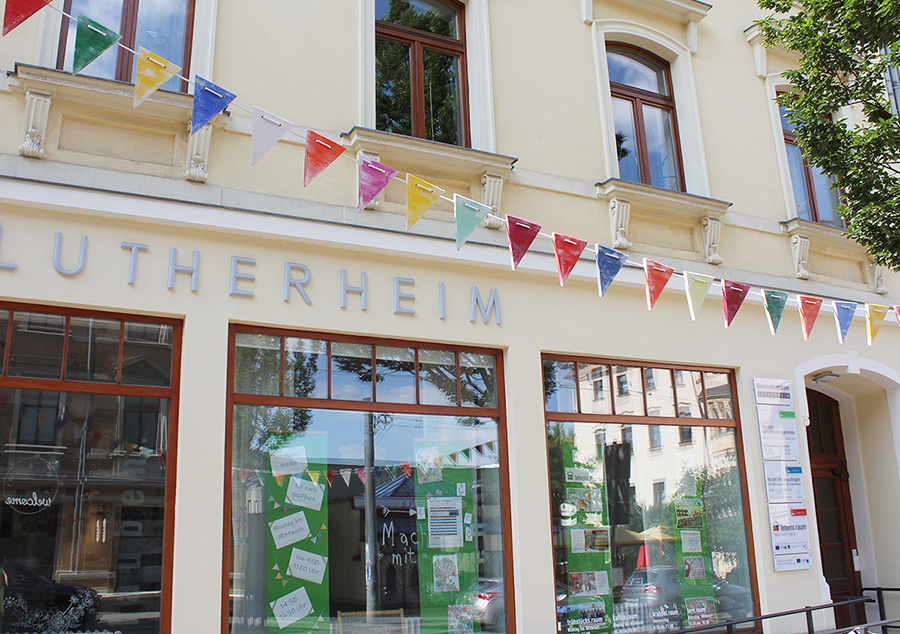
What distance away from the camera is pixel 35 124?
5258 millimetres

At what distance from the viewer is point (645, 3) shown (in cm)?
859

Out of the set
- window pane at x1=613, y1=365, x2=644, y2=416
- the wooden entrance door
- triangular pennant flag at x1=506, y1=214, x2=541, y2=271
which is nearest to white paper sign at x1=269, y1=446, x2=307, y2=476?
triangular pennant flag at x1=506, y1=214, x2=541, y2=271

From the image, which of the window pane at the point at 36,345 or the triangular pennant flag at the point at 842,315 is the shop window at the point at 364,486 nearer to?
the window pane at the point at 36,345

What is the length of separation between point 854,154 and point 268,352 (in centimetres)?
522

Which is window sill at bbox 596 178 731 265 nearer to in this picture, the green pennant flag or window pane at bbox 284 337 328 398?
the green pennant flag

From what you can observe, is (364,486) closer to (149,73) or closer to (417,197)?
(417,197)

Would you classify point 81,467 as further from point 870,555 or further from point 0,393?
point 870,555

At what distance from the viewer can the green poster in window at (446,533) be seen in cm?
600

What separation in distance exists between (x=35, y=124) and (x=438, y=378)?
347cm

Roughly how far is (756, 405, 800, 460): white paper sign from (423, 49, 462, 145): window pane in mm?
4128

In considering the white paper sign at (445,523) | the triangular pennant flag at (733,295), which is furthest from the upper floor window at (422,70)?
the white paper sign at (445,523)

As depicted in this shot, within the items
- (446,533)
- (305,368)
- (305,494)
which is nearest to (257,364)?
(305,368)

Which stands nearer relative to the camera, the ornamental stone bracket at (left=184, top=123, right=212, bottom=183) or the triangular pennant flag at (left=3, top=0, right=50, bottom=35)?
the triangular pennant flag at (left=3, top=0, right=50, bottom=35)

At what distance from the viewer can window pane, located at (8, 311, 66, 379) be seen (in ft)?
16.6
